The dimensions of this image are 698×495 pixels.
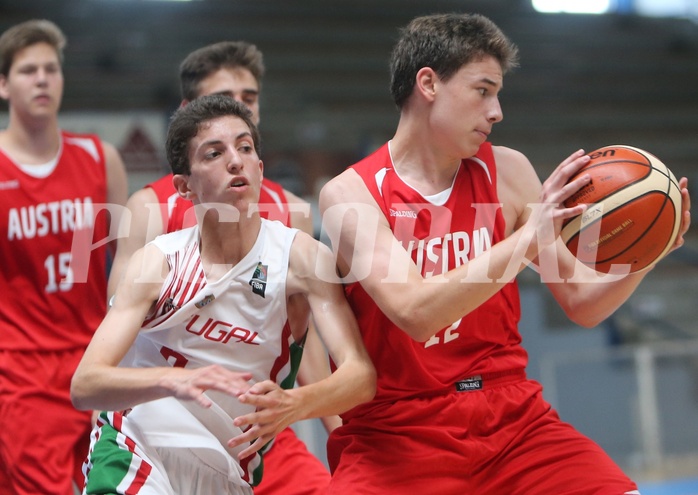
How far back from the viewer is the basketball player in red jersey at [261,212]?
3615 millimetres

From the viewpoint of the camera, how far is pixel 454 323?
3.30 meters

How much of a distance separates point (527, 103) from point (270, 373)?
34.6 ft

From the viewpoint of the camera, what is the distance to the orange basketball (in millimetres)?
2971

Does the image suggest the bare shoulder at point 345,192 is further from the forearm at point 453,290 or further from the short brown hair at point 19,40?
the short brown hair at point 19,40

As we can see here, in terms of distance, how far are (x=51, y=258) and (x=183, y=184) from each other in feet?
4.11

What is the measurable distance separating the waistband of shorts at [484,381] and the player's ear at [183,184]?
1.13 m

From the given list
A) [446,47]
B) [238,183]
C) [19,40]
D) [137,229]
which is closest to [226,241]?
[238,183]

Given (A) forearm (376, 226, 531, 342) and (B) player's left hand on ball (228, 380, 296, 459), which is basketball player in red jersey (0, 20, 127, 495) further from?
(A) forearm (376, 226, 531, 342)

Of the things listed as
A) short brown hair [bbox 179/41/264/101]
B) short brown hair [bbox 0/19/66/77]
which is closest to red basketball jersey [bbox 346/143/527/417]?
short brown hair [bbox 179/41/264/101]

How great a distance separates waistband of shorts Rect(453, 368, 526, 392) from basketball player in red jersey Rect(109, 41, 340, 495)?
677 mm

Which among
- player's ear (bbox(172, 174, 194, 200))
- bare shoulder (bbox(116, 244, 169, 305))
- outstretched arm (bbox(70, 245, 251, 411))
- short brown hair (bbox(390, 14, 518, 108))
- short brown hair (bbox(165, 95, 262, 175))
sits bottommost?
outstretched arm (bbox(70, 245, 251, 411))

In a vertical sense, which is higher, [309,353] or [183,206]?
[183,206]

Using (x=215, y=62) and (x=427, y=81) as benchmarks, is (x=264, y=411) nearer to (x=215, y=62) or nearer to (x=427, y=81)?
(x=427, y=81)

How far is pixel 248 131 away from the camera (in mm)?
3318
